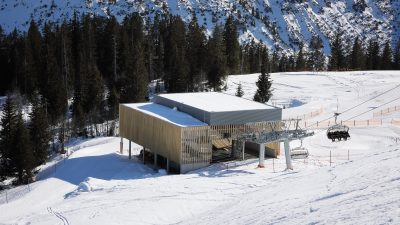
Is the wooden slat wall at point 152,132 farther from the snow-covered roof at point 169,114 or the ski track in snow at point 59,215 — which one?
the ski track in snow at point 59,215

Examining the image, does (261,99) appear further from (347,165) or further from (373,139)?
(347,165)

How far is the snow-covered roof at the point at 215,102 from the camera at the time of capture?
43.3m

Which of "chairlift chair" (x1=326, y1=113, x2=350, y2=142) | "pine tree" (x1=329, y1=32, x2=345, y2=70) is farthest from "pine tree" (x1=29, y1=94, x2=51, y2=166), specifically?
"pine tree" (x1=329, y1=32, x2=345, y2=70)

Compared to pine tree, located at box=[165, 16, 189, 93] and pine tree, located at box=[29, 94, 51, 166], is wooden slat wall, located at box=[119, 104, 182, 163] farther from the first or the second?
pine tree, located at box=[165, 16, 189, 93]

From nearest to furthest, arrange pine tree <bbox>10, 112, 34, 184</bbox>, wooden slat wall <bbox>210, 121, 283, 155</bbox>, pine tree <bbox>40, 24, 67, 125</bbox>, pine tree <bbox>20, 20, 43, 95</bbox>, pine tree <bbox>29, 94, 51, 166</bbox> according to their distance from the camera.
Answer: wooden slat wall <bbox>210, 121, 283, 155</bbox> < pine tree <bbox>10, 112, 34, 184</bbox> < pine tree <bbox>29, 94, 51, 166</bbox> < pine tree <bbox>40, 24, 67, 125</bbox> < pine tree <bbox>20, 20, 43, 95</bbox>

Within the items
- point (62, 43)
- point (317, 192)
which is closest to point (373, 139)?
point (317, 192)

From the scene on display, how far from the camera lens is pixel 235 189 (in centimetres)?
3098

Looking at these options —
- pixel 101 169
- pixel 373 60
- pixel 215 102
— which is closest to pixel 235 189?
pixel 101 169

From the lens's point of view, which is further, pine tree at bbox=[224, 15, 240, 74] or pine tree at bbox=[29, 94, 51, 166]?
pine tree at bbox=[224, 15, 240, 74]

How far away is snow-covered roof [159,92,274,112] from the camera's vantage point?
1704 inches

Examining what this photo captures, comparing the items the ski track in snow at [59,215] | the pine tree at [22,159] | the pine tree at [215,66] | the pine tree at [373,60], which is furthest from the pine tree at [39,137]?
the pine tree at [373,60]

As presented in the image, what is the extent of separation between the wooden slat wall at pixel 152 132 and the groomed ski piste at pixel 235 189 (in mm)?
1990

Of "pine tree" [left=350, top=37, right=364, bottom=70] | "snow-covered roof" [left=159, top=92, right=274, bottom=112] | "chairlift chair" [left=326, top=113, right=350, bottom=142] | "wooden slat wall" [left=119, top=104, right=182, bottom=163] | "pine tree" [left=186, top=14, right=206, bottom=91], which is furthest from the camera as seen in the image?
"pine tree" [left=350, top=37, right=364, bottom=70]

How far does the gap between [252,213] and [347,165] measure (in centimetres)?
1094
